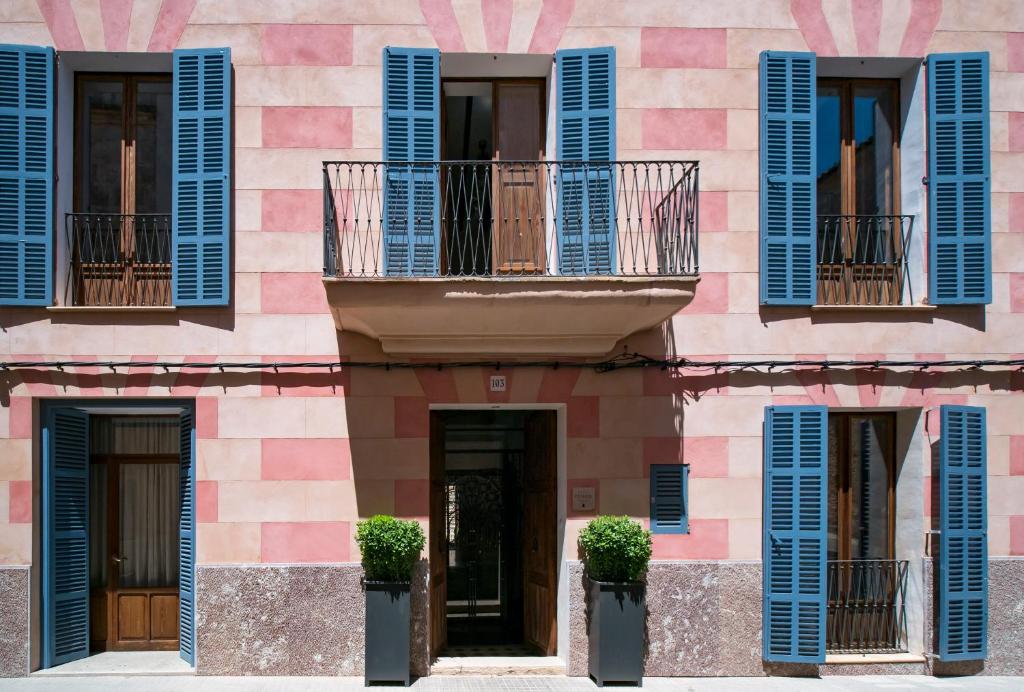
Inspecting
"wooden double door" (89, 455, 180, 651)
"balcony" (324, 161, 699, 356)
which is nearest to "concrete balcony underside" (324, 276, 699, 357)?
"balcony" (324, 161, 699, 356)

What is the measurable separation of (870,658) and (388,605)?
16.4ft

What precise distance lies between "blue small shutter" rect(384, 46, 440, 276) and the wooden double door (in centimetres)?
360

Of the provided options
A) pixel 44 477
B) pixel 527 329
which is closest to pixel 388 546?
pixel 527 329

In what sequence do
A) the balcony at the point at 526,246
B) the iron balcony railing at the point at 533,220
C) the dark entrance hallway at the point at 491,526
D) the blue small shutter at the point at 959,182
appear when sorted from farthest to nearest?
the dark entrance hallway at the point at 491,526 → the blue small shutter at the point at 959,182 → the iron balcony railing at the point at 533,220 → the balcony at the point at 526,246

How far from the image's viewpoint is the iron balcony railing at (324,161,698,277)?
8773mm

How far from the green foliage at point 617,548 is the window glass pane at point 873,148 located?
14.4ft

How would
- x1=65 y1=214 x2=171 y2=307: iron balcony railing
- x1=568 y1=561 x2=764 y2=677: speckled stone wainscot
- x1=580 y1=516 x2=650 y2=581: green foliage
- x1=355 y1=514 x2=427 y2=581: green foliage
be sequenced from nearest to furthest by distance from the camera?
x1=355 y1=514 x2=427 y2=581: green foliage < x1=580 y1=516 x2=650 y2=581: green foliage < x1=568 y1=561 x2=764 y2=677: speckled stone wainscot < x1=65 y1=214 x2=171 y2=307: iron balcony railing

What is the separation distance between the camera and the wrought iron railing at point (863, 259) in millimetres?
9586

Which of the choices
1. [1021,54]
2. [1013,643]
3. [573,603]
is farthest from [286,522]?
[1021,54]

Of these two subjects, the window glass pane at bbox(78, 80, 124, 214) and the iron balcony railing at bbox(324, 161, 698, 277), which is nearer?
the iron balcony railing at bbox(324, 161, 698, 277)

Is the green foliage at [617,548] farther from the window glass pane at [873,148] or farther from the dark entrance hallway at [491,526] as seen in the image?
the window glass pane at [873,148]

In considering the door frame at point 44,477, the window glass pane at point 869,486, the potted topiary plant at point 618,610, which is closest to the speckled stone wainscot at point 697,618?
the potted topiary plant at point 618,610

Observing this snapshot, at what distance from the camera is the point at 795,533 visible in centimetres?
889

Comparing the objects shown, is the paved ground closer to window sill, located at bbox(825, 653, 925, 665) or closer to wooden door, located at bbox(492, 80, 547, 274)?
window sill, located at bbox(825, 653, 925, 665)
